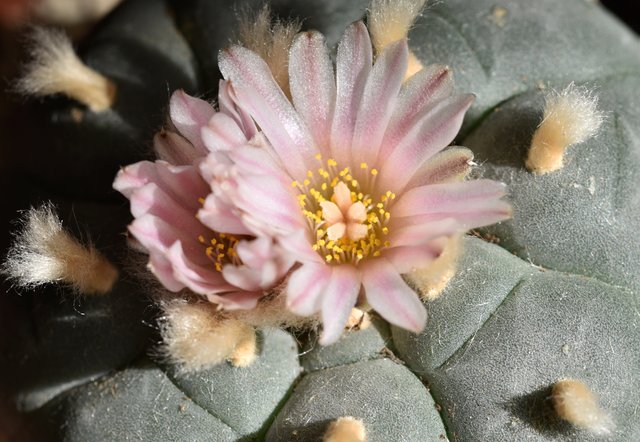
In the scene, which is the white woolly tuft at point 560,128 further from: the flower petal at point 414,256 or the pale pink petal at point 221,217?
the pale pink petal at point 221,217

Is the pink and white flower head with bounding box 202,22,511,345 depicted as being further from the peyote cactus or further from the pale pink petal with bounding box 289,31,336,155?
the peyote cactus

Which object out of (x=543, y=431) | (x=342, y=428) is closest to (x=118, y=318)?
(x=342, y=428)

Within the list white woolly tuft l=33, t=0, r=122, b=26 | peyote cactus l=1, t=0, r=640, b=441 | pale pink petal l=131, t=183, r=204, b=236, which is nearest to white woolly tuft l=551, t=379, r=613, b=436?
peyote cactus l=1, t=0, r=640, b=441

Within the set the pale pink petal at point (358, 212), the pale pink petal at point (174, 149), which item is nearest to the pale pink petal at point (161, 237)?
the pale pink petal at point (174, 149)

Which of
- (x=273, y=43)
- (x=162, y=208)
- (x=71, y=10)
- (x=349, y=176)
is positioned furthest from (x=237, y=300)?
(x=71, y=10)

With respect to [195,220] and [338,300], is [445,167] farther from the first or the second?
[195,220]
